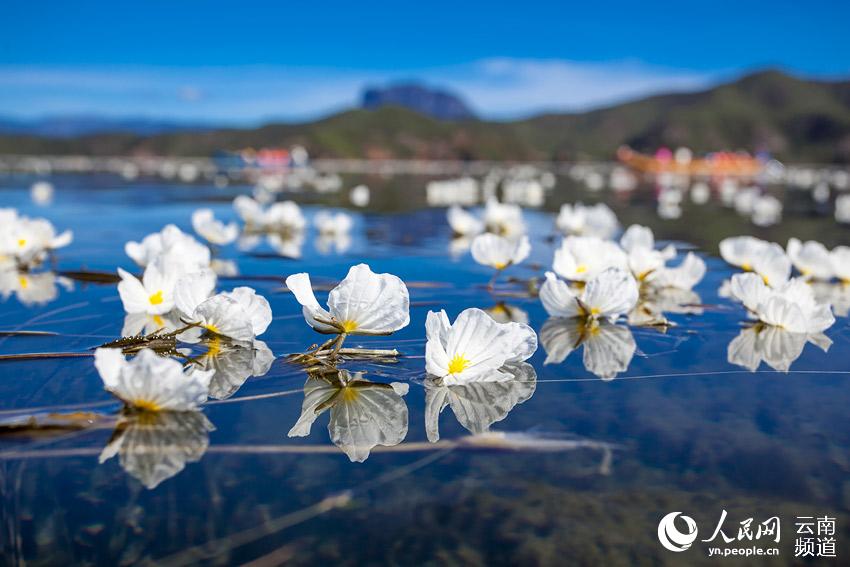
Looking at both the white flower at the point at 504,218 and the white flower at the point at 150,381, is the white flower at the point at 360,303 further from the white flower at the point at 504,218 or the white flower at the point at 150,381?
the white flower at the point at 504,218

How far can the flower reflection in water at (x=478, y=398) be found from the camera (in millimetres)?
1705

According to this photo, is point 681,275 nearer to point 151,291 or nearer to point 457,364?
point 457,364

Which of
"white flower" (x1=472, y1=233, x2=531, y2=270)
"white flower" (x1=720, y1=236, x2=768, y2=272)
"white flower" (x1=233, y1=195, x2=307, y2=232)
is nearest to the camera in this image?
"white flower" (x1=472, y1=233, x2=531, y2=270)

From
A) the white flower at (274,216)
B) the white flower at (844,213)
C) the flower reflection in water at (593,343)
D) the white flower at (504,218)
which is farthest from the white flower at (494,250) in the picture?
the white flower at (844,213)

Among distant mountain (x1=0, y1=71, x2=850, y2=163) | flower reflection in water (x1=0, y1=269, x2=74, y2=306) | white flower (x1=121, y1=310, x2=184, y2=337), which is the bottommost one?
white flower (x1=121, y1=310, x2=184, y2=337)

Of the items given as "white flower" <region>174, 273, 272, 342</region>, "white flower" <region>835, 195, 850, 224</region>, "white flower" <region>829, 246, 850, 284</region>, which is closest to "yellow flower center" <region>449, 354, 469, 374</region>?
"white flower" <region>174, 273, 272, 342</region>

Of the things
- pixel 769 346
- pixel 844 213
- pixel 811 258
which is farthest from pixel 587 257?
pixel 844 213

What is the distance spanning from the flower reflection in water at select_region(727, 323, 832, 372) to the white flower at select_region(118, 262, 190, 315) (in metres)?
1.87

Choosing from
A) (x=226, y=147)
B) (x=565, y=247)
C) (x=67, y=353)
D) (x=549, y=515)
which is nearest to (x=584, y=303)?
(x=565, y=247)

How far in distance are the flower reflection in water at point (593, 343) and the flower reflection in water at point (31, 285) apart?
2095 mm

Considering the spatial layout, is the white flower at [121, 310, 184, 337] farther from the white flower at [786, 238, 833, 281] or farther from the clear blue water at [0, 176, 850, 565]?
the white flower at [786, 238, 833, 281]

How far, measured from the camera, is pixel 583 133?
118 meters

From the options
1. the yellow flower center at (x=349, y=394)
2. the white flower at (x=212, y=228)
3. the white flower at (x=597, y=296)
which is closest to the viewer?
the yellow flower center at (x=349, y=394)

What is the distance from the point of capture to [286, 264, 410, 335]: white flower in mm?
1938
